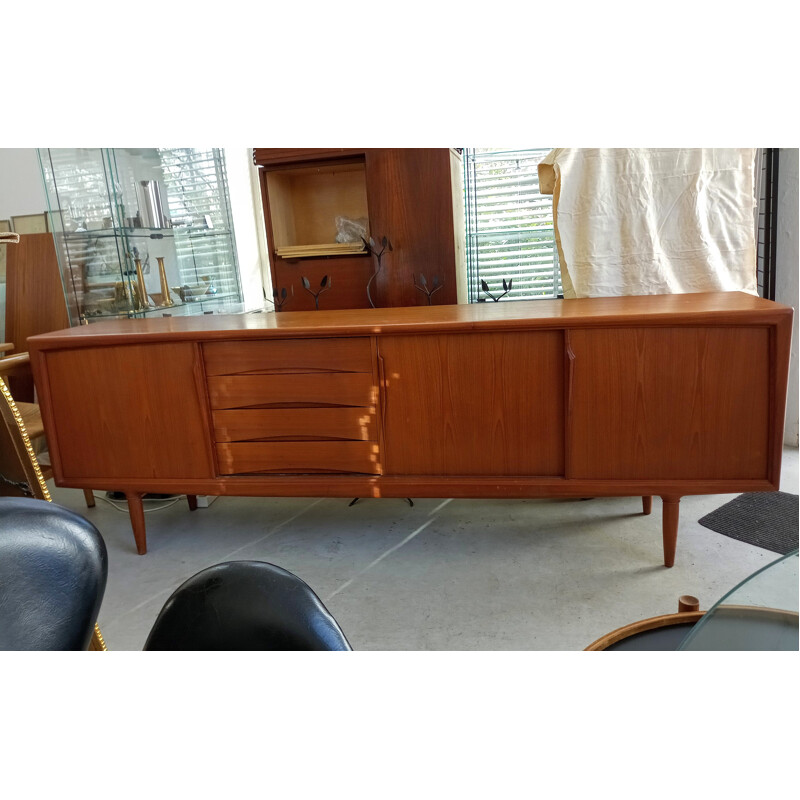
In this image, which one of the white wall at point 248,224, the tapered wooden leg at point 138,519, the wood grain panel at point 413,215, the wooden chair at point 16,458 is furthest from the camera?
the white wall at point 248,224

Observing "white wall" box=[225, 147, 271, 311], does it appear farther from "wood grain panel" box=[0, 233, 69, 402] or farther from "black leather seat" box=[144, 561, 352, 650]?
"black leather seat" box=[144, 561, 352, 650]

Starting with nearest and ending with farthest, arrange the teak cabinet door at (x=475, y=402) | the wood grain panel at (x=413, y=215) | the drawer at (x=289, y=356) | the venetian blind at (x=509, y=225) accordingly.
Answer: the teak cabinet door at (x=475, y=402)
the drawer at (x=289, y=356)
the wood grain panel at (x=413, y=215)
the venetian blind at (x=509, y=225)

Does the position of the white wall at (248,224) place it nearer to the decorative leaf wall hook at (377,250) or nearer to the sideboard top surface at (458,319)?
the decorative leaf wall hook at (377,250)

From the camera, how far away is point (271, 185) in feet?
11.4

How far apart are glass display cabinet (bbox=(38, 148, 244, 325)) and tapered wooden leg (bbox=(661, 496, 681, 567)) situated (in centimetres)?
258

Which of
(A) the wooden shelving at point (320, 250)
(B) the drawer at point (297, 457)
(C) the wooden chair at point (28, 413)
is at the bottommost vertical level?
(B) the drawer at point (297, 457)

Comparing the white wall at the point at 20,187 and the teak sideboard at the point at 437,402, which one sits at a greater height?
the white wall at the point at 20,187

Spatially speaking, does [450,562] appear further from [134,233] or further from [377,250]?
[134,233]

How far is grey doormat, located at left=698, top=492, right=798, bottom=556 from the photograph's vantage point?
8.11 ft

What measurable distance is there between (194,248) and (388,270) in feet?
4.20

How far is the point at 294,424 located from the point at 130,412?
64cm

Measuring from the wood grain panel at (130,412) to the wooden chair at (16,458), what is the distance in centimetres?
52

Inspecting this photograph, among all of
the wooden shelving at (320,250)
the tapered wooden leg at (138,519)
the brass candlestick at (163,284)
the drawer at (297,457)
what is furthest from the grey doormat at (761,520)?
the brass candlestick at (163,284)

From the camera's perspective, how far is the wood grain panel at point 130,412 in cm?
245
